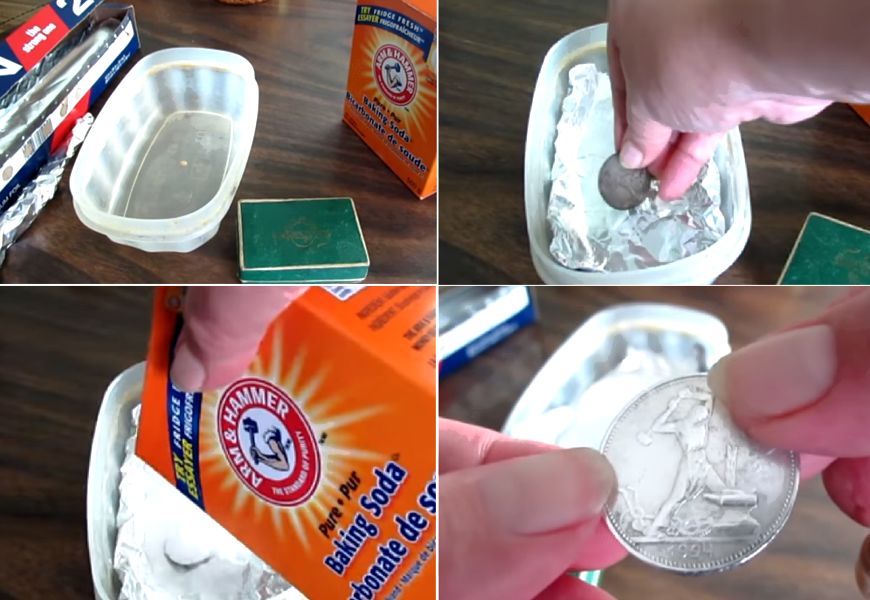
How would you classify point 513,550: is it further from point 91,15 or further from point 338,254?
point 91,15

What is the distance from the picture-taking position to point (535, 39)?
1.90 feet

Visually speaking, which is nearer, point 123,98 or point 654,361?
point 654,361

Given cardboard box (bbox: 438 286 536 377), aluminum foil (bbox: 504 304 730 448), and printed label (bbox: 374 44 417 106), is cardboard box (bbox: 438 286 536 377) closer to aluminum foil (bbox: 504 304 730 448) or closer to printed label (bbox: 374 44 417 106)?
aluminum foil (bbox: 504 304 730 448)

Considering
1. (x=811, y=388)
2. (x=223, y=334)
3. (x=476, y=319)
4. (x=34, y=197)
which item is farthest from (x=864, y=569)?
(x=34, y=197)

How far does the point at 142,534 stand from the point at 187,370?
6.3 inches

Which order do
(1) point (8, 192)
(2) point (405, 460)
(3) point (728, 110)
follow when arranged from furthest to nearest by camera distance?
(1) point (8, 192)
(3) point (728, 110)
(2) point (405, 460)

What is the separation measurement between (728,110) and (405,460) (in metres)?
0.27

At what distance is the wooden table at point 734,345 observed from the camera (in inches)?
15.0

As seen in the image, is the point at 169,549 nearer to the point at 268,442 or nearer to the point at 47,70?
the point at 268,442

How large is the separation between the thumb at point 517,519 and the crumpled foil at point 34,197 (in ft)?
1.27

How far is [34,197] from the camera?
0.54 metres

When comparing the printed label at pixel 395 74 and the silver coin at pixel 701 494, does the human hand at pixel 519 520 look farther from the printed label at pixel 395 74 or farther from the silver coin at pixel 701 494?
the printed label at pixel 395 74

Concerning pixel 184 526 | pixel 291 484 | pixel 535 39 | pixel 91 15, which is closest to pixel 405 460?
pixel 291 484

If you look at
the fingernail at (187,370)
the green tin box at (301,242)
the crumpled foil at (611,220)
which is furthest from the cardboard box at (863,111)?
the fingernail at (187,370)
